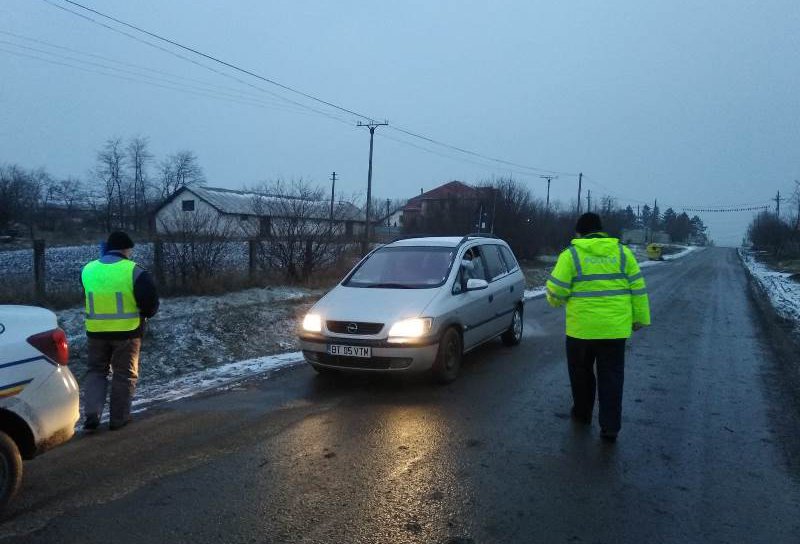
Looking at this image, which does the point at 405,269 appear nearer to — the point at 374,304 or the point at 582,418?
the point at 374,304

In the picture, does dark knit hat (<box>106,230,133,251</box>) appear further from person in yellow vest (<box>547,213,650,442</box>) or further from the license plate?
person in yellow vest (<box>547,213,650,442</box>)

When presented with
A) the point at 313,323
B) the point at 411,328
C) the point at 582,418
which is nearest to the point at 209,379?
the point at 313,323

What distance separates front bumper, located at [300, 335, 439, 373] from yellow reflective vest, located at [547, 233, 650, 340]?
1.80 metres

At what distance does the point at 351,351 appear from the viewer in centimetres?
657

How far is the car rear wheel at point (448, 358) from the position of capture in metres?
6.84

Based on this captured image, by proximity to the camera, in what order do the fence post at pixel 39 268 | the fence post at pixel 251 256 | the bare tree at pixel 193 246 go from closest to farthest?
the fence post at pixel 39 268 → the bare tree at pixel 193 246 → the fence post at pixel 251 256

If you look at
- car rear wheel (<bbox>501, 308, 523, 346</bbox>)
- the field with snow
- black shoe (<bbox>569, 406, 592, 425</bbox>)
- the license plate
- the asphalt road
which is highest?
the field with snow

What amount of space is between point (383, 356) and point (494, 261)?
3.34 m

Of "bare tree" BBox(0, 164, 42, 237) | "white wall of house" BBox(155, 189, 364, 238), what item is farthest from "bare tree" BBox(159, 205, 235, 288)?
"bare tree" BBox(0, 164, 42, 237)

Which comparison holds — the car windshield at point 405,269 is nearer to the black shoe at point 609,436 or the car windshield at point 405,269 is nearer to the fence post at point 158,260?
the black shoe at point 609,436

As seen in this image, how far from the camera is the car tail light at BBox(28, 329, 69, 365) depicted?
3.91 m

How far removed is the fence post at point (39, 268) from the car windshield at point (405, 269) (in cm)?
688

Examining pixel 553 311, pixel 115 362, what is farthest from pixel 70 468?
pixel 553 311

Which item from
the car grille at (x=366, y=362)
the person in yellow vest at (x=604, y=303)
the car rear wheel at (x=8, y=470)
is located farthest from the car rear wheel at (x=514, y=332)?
the car rear wheel at (x=8, y=470)
